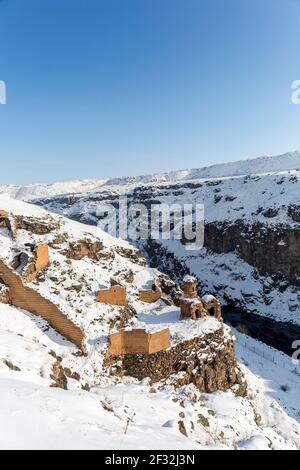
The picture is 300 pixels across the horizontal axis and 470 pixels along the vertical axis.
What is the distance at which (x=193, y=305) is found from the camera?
2539 centimetres

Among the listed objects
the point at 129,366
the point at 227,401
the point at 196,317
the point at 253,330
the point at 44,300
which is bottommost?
the point at 253,330

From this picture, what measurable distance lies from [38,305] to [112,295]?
5.13 metres

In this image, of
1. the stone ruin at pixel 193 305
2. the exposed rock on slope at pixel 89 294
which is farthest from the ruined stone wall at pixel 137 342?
the stone ruin at pixel 193 305

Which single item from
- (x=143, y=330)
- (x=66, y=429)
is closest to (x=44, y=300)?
(x=143, y=330)

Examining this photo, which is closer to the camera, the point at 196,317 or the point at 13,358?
the point at 13,358

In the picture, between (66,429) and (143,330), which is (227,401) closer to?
(143,330)

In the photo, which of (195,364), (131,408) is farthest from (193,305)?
(131,408)

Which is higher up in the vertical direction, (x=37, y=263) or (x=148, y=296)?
(x=37, y=263)

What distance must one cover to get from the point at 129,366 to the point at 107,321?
130 inches

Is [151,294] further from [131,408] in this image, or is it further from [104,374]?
[131,408]

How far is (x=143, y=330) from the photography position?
22641mm

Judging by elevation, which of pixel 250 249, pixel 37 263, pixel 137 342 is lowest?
pixel 250 249

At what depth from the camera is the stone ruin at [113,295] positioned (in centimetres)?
2608

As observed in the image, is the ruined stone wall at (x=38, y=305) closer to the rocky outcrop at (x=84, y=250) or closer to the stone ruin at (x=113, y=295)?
the stone ruin at (x=113, y=295)
